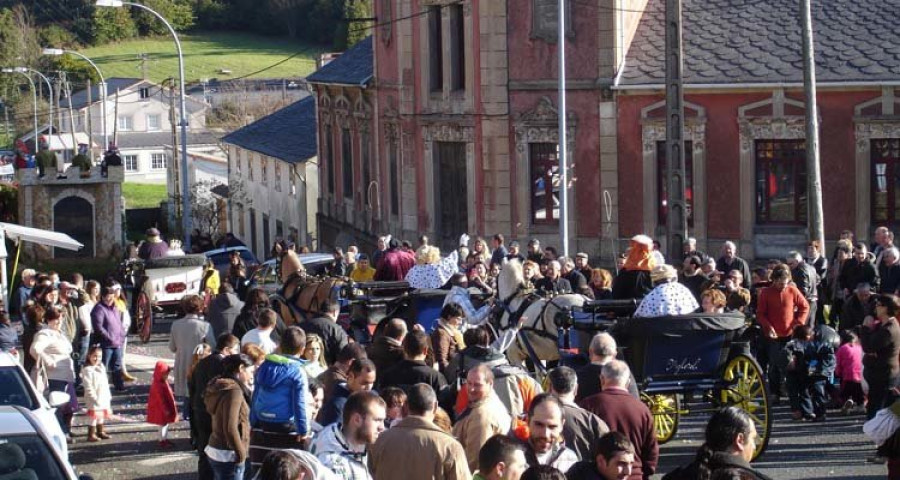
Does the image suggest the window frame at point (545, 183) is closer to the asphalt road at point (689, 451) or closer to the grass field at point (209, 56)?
the asphalt road at point (689, 451)

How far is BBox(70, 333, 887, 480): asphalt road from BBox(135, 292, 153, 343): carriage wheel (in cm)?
852

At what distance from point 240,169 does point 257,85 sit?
42.2m

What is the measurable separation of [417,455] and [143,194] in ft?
295

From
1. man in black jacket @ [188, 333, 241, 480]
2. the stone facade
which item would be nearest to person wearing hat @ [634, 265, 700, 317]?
man in black jacket @ [188, 333, 241, 480]

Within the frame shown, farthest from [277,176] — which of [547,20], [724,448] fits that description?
[724,448]

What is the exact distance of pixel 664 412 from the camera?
14.6 meters

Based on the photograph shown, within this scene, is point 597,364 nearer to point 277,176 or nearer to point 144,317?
point 144,317

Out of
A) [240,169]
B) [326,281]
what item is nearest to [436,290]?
[326,281]

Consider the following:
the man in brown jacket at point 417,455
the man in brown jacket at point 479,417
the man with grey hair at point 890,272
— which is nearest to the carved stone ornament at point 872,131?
the man with grey hair at point 890,272

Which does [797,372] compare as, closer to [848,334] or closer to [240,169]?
[848,334]

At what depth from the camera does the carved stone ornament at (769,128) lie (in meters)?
30.4

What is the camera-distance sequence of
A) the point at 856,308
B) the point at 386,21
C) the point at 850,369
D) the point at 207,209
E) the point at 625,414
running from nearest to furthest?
the point at 625,414 → the point at 850,369 → the point at 856,308 → the point at 386,21 → the point at 207,209

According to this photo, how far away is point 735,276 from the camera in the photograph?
59.9 feet

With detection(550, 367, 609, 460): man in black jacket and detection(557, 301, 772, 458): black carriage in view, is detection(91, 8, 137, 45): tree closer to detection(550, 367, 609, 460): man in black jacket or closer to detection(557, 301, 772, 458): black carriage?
detection(557, 301, 772, 458): black carriage
